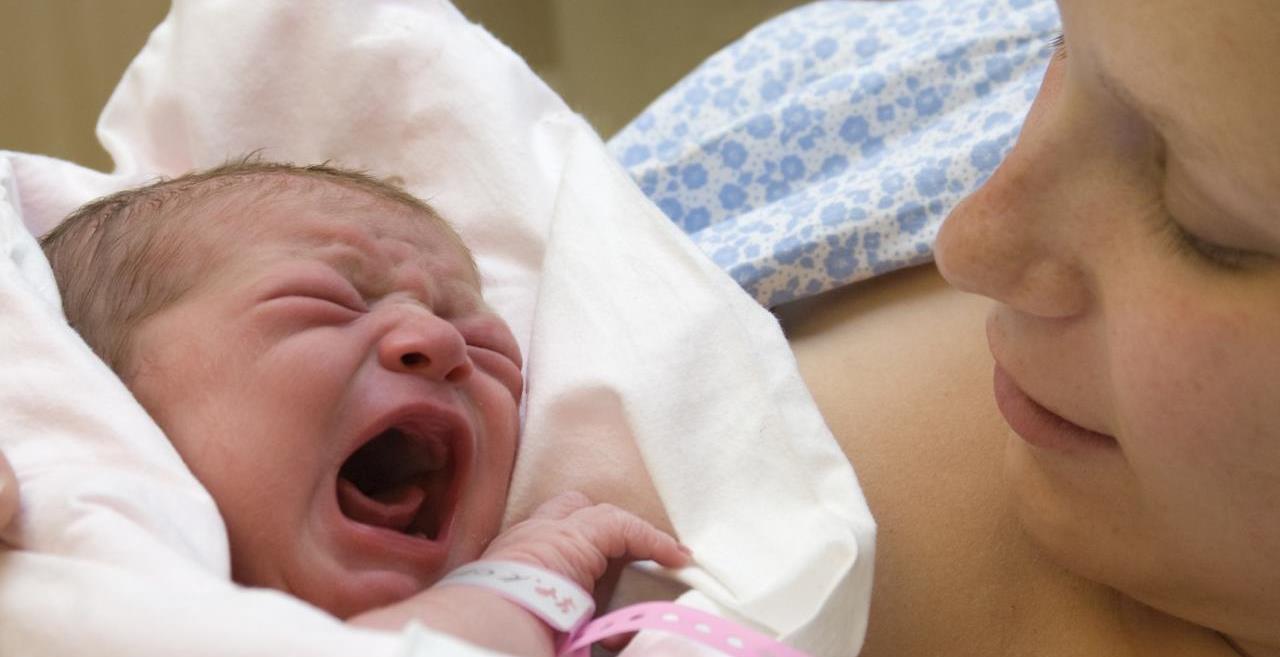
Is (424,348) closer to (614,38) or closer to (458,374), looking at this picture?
(458,374)

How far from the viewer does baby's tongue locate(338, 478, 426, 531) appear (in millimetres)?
874

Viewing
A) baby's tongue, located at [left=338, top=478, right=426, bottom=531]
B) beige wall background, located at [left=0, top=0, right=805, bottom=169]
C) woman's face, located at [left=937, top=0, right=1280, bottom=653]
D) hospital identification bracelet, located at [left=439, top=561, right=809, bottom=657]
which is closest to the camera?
woman's face, located at [left=937, top=0, right=1280, bottom=653]

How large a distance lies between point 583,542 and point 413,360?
0.59 feet

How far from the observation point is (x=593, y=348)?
3.17ft

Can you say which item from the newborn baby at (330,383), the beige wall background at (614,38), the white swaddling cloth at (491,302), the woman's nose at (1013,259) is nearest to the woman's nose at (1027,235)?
the woman's nose at (1013,259)

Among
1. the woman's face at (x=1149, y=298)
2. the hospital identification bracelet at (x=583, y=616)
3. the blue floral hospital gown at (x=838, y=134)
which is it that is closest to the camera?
the woman's face at (x=1149, y=298)

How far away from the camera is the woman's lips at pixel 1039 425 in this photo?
0.86 metres

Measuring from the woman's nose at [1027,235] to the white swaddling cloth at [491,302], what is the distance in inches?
6.7

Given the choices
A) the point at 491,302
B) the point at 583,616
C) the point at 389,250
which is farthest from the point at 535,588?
the point at 491,302

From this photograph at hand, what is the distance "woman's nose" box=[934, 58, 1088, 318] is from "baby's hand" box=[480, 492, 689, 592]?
268 mm

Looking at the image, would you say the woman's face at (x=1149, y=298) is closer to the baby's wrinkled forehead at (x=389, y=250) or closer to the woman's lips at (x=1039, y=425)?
the woman's lips at (x=1039, y=425)

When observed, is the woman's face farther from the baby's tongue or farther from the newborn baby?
the baby's tongue

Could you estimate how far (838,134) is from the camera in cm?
136

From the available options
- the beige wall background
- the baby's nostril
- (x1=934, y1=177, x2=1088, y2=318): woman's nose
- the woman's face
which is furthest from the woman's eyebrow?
the beige wall background
